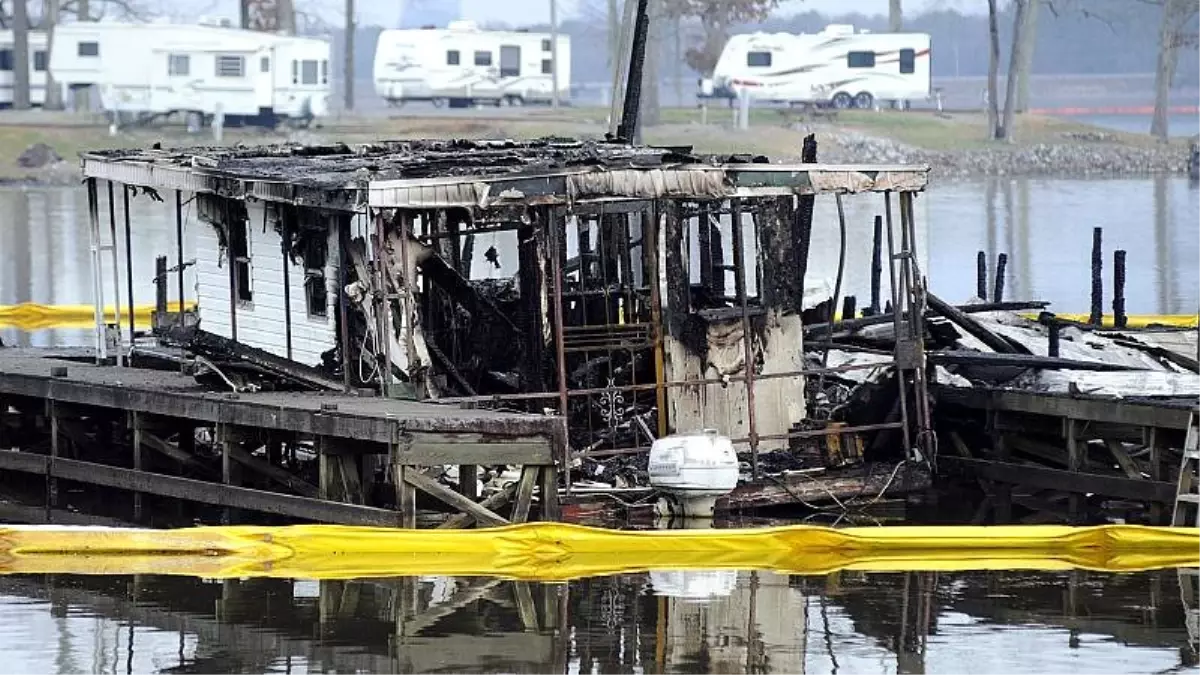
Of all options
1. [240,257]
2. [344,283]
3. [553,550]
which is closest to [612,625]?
[553,550]

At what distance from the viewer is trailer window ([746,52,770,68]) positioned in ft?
284

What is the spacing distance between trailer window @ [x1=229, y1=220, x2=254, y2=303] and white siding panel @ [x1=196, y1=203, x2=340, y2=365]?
0.44 feet

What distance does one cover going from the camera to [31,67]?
8269cm

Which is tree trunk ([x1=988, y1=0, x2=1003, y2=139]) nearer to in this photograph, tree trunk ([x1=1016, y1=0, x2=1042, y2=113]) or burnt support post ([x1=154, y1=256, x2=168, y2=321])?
tree trunk ([x1=1016, y1=0, x2=1042, y2=113])

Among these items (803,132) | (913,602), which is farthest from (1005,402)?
(803,132)

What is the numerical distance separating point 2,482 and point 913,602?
34.5 ft

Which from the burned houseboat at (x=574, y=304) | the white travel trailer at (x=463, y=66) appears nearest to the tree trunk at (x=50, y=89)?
the white travel trailer at (x=463, y=66)

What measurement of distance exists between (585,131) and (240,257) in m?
50.0

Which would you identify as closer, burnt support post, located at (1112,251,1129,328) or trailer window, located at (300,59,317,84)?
burnt support post, located at (1112,251,1129,328)

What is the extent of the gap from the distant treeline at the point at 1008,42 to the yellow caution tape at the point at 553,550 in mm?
115492

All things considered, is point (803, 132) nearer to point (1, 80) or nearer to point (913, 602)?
point (1, 80)

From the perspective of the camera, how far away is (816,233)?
2243 inches

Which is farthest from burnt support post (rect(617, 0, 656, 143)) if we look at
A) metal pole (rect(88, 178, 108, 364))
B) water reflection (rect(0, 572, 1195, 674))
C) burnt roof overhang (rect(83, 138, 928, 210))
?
water reflection (rect(0, 572, 1195, 674))

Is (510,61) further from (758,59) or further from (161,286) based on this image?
(161,286)
